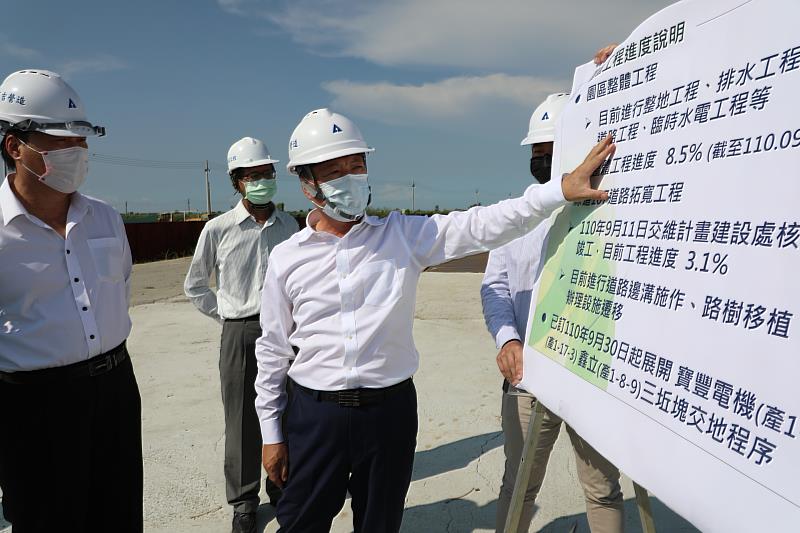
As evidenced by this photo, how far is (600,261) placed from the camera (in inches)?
64.4

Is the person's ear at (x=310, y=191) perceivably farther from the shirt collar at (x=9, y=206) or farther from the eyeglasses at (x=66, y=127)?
the shirt collar at (x=9, y=206)

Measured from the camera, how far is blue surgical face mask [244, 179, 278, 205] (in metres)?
3.42

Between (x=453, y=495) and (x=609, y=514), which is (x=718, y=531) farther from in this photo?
(x=453, y=495)

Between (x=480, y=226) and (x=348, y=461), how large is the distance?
104cm

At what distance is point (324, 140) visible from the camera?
6.90 ft

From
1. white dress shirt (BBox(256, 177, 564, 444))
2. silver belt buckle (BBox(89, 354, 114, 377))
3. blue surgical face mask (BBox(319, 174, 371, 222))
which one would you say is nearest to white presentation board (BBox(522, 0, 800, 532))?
white dress shirt (BBox(256, 177, 564, 444))

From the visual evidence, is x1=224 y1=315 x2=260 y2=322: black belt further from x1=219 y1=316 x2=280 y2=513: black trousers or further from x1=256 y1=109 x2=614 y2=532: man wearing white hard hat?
x1=256 y1=109 x2=614 y2=532: man wearing white hard hat

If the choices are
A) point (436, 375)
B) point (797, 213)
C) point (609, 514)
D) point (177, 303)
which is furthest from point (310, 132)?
point (177, 303)

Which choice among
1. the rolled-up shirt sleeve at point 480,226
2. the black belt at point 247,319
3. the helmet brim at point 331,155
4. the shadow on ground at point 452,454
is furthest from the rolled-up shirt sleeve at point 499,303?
the shadow on ground at point 452,454

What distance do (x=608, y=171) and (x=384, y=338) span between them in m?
0.99

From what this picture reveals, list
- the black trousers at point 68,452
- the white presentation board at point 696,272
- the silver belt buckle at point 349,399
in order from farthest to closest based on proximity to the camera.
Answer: the black trousers at point 68,452 → the silver belt buckle at point 349,399 → the white presentation board at point 696,272

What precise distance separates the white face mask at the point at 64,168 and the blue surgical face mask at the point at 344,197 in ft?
3.52

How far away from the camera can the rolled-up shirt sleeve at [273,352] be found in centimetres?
215

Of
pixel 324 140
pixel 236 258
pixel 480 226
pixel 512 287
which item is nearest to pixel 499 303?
pixel 512 287
